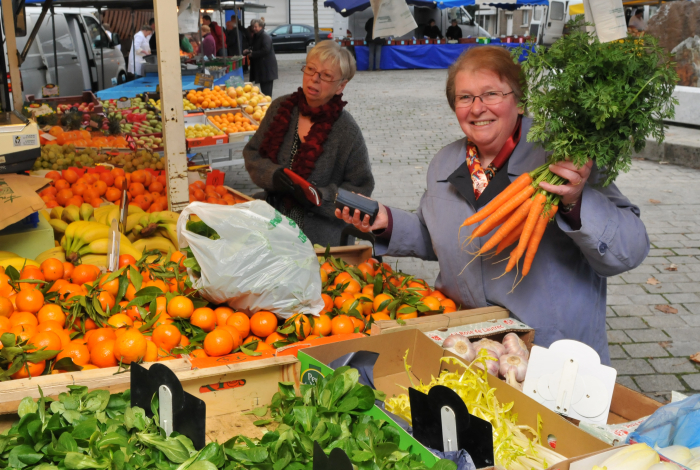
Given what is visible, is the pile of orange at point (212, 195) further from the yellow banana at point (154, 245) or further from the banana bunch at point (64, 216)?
the yellow banana at point (154, 245)

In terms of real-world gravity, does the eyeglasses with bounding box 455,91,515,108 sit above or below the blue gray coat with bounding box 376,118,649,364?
above

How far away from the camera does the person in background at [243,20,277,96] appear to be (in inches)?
482

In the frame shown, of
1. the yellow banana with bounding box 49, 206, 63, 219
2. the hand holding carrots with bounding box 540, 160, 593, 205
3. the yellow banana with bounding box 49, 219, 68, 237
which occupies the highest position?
the hand holding carrots with bounding box 540, 160, 593, 205

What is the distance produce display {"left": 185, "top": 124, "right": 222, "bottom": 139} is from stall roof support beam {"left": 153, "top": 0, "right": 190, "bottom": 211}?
426 cm

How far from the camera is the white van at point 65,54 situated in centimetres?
1092

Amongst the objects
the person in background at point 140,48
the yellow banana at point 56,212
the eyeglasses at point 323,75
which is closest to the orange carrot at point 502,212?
the eyeglasses at point 323,75

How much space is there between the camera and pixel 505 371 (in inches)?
76.3

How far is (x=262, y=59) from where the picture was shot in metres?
12.4

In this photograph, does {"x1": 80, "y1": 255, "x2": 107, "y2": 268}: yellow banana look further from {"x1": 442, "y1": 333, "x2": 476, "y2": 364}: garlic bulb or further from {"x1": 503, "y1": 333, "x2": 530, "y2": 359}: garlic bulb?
{"x1": 503, "y1": 333, "x2": 530, "y2": 359}: garlic bulb

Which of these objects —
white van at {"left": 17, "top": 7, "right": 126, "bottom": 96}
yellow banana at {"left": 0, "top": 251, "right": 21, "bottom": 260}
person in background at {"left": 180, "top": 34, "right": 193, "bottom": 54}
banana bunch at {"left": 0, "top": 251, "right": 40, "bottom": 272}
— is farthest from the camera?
person in background at {"left": 180, "top": 34, "right": 193, "bottom": 54}

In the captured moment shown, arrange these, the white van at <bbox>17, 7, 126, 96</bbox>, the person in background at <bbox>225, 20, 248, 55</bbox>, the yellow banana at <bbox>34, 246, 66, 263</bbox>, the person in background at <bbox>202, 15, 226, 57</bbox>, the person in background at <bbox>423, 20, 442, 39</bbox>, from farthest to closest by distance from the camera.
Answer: the person in background at <bbox>423, 20, 442, 39</bbox> < the person in background at <bbox>225, 20, 248, 55</bbox> < the person in background at <bbox>202, 15, 226, 57</bbox> < the white van at <bbox>17, 7, 126, 96</bbox> < the yellow banana at <bbox>34, 246, 66, 263</bbox>

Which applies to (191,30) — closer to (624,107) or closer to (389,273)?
(389,273)

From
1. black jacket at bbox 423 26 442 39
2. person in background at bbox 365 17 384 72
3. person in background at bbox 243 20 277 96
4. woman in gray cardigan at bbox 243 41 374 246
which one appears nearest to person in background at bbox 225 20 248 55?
person in background at bbox 243 20 277 96

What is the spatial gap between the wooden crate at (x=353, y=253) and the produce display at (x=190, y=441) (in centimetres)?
168
